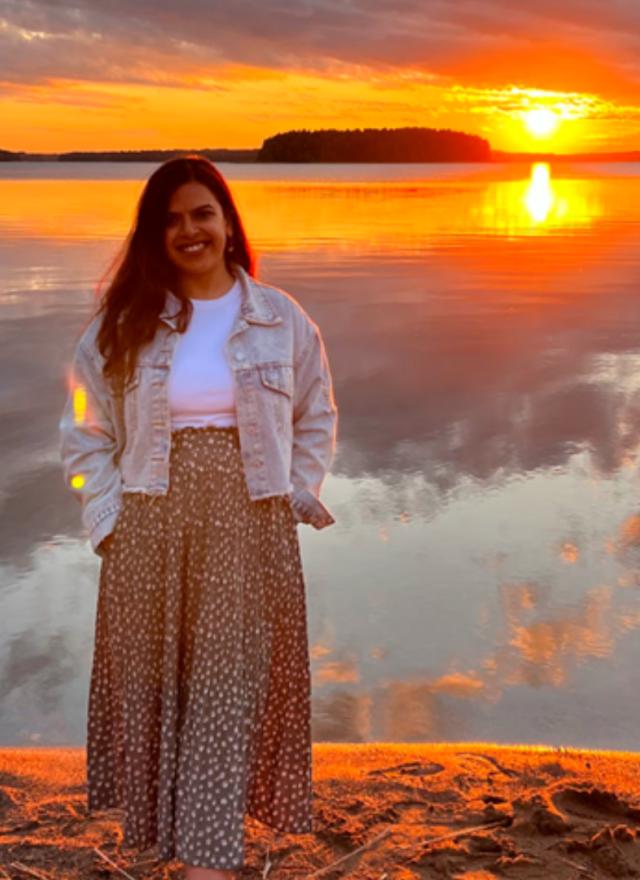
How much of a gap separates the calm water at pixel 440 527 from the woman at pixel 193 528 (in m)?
1.35

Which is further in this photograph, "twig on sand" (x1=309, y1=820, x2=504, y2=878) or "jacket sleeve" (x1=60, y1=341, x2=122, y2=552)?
"twig on sand" (x1=309, y1=820, x2=504, y2=878)

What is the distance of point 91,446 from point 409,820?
4.89ft

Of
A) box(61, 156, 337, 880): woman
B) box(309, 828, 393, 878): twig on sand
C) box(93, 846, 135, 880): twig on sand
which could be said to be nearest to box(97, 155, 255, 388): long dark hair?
box(61, 156, 337, 880): woman

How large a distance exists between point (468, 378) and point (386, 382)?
774 millimetres

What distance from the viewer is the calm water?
15.3 ft

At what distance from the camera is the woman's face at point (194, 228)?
3.09m

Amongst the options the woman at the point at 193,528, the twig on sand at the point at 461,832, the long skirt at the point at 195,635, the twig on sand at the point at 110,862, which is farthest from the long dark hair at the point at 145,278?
the twig on sand at the point at 461,832

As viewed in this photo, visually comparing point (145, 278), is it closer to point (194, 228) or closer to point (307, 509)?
point (194, 228)

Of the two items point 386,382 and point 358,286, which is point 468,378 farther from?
point 358,286

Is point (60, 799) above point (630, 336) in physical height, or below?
below

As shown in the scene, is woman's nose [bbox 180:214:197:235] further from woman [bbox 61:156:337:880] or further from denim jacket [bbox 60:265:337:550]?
denim jacket [bbox 60:265:337:550]

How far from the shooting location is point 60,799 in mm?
3838

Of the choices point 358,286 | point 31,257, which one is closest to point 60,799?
point 358,286

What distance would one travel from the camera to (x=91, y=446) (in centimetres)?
315
